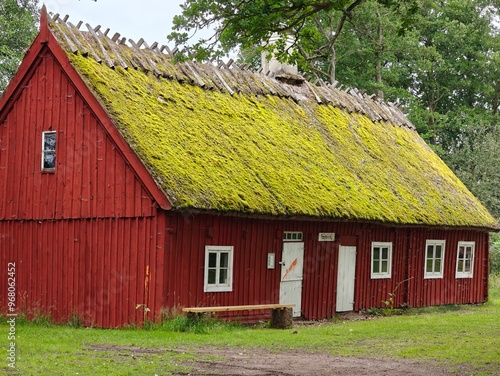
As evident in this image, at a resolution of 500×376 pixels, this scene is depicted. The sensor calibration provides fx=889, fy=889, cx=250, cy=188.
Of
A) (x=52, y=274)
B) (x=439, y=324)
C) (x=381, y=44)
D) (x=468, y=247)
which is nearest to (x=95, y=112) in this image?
(x=52, y=274)

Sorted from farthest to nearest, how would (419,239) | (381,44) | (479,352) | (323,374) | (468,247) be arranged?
(381,44) → (468,247) → (419,239) → (479,352) → (323,374)

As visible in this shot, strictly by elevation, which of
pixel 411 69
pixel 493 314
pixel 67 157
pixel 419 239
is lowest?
pixel 493 314

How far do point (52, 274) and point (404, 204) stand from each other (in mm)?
9526

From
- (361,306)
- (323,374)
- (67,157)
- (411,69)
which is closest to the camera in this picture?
(323,374)

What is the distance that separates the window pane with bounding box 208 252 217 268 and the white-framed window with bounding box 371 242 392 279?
5.87 m

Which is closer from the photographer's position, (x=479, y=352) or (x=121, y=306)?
(x=479, y=352)

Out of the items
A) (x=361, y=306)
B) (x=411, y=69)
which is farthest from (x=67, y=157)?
(x=411, y=69)

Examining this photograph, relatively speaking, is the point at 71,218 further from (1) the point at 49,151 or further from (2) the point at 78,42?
(2) the point at 78,42

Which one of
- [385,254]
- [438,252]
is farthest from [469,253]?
[385,254]

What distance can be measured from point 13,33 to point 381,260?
599 inches

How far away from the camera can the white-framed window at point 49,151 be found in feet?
63.7

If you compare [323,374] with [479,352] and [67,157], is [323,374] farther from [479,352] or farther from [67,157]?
[67,157]

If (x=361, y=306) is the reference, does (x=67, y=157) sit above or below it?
above

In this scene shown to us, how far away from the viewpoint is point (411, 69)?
45.2 meters
